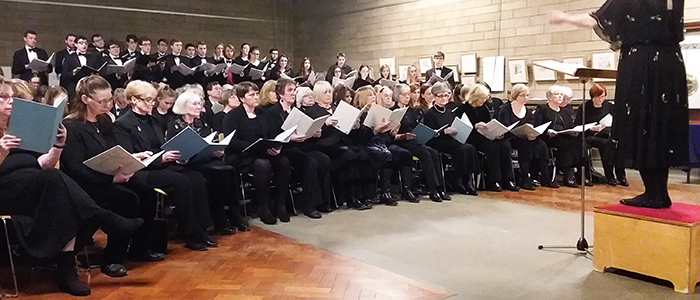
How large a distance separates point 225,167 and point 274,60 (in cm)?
631

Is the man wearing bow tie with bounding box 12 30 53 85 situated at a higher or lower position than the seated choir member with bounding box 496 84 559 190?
higher

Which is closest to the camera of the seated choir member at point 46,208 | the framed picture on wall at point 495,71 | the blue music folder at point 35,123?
the blue music folder at point 35,123

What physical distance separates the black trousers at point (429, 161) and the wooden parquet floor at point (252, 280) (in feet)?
7.87

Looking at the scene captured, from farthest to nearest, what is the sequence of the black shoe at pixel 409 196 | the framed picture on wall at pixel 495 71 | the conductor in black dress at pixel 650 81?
the framed picture on wall at pixel 495 71
the black shoe at pixel 409 196
the conductor in black dress at pixel 650 81

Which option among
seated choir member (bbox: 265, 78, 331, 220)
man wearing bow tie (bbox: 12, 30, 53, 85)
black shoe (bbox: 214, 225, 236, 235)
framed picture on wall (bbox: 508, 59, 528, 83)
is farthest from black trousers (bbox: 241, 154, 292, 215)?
framed picture on wall (bbox: 508, 59, 528, 83)

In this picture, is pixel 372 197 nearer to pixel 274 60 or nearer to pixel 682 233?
pixel 682 233

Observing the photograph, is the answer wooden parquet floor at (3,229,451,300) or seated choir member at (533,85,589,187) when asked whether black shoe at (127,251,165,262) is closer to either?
wooden parquet floor at (3,229,451,300)

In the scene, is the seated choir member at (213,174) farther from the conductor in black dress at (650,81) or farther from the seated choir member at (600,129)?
the seated choir member at (600,129)

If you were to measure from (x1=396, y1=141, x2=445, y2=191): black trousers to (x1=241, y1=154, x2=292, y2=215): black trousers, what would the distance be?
64.6 inches

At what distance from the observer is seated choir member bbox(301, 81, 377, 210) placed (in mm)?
5734

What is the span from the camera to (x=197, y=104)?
4648mm

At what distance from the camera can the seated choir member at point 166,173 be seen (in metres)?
4.06

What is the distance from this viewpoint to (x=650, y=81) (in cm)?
322

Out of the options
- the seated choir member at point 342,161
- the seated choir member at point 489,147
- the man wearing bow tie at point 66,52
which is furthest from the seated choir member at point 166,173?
the man wearing bow tie at point 66,52
